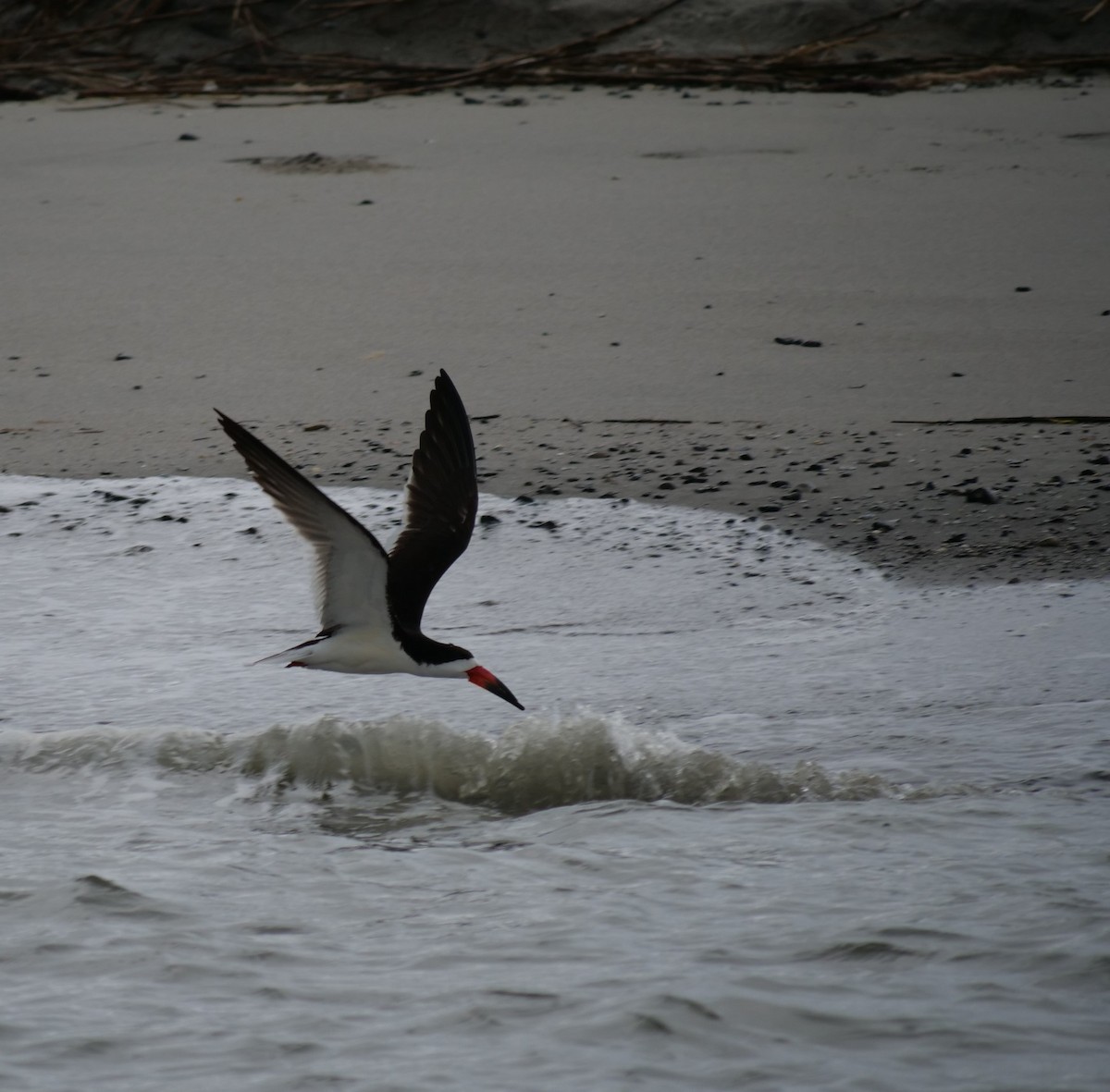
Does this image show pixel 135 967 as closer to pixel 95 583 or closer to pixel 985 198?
pixel 95 583

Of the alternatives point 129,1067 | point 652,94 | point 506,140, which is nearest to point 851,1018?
point 129,1067

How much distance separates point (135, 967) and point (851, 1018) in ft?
4.34

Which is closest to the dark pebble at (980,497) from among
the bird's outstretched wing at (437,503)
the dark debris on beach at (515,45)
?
the bird's outstretched wing at (437,503)

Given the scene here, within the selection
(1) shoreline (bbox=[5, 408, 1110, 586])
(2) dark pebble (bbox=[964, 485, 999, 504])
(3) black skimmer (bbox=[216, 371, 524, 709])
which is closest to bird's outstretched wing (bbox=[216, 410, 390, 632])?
(3) black skimmer (bbox=[216, 371, 524, 709])

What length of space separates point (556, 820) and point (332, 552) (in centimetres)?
85

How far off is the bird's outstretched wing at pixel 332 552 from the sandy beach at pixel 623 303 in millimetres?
1288

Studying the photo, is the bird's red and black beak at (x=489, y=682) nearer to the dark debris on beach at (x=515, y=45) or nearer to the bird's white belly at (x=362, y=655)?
the bird's white belly at (x=362, y=655)

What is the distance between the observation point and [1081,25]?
10227mm

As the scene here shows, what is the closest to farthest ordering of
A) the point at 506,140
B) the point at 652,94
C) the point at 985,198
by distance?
the point at 985,198 → the point at 506,140 → the point at 652,94

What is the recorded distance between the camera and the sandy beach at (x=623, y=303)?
5.52 metres

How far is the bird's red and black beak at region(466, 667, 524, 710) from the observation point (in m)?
4.07

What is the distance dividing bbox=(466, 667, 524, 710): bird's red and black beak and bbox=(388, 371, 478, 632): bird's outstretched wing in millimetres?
246

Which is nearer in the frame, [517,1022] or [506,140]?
[517,1022]

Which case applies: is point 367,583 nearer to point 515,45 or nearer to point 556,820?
point 556,820
